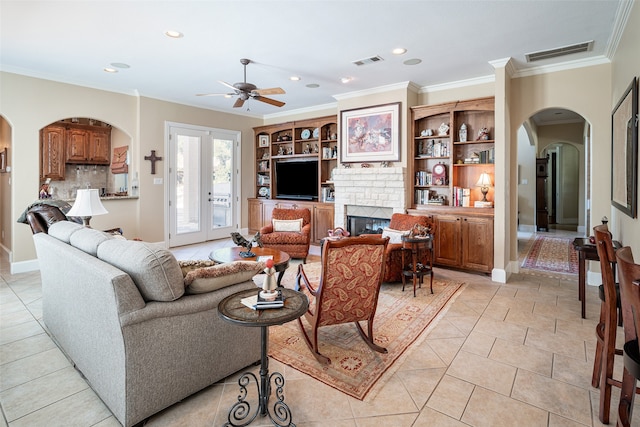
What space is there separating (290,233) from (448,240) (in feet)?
7.92

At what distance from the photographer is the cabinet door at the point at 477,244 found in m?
4.73

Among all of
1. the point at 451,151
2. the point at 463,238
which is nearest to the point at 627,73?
the point at 451,151

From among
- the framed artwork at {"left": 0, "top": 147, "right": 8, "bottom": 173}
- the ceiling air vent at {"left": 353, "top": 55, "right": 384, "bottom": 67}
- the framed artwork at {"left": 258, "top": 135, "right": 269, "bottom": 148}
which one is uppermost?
the ceiling air vent at {"left": 353, "top": 55, "right": 384, "bottom": 67}

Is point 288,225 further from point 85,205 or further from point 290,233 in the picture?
point 85,205

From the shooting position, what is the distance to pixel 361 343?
2.83m

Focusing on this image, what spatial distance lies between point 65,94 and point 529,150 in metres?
10.3

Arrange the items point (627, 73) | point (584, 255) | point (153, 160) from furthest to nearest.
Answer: point (153, 160)
point (584, 255)
point (627, 73)

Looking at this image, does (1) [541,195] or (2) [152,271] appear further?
(1) [541,195]

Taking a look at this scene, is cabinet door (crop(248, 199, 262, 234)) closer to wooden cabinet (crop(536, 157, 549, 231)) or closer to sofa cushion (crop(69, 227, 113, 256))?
sofa cushion (crop(69, 227, 113, 256))

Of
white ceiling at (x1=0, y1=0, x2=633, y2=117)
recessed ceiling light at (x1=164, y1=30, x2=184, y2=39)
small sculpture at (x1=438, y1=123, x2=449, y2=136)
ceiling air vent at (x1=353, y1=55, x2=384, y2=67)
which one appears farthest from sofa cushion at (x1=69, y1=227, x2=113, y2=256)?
small sculpture at (x1=438, y1=123, x2=449, y2=136)

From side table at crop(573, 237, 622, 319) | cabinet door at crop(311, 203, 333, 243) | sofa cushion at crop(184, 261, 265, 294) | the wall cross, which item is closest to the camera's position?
sofa cushion at crop(184, 261, 265, 294)

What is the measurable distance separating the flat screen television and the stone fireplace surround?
100cm

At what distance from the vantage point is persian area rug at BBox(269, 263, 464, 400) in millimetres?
2352

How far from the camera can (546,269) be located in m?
5.21
